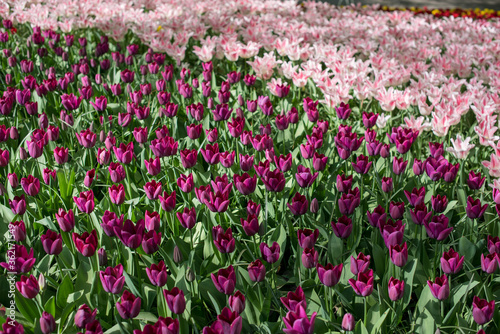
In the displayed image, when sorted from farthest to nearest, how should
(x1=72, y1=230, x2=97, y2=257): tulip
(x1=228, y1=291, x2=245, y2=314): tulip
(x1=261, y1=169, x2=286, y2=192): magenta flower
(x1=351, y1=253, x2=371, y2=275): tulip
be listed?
(x1=261, y1=169, x2=286, y2=192): magenta flower, (x1=72, y1=230, x2=97, y2=257): tulip, (x1=351, y1=253, x2=371, y2=275): tulip, (x1=228, y1=291, x2=245, y2=314): tulip

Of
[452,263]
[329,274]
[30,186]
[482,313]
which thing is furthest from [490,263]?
[30,186]

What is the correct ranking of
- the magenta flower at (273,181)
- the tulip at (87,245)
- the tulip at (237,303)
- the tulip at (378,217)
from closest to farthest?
the tulip at (237,303), the tulip at (87,245), the tulip at (378,217), the magenta flower at (273,181)

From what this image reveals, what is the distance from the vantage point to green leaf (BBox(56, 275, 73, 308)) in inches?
63.0

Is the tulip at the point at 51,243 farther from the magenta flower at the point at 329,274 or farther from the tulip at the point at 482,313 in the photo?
the tulip at the point at 482,313

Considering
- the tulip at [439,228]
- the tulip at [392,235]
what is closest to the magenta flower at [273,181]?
the tulip at [392,235]

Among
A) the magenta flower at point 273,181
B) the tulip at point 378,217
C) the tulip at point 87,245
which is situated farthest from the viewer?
the magenta flower at point 273,181

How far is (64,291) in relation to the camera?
162 cm

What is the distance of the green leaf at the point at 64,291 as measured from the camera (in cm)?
160

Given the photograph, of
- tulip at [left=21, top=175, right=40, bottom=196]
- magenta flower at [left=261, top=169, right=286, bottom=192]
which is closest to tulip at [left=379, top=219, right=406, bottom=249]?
magenta flower at [left=261, top=169, right=286, bottom=192]

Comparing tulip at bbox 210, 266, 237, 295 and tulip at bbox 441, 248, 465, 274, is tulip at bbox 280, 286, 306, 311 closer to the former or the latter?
tulip at bbox 210, 266, 237, 295

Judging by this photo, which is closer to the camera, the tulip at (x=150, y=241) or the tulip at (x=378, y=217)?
the tulip at (x=150, y=241)

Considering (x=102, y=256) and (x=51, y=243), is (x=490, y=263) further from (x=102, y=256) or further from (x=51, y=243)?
(x=51, y=243)

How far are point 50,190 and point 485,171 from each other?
193 centimetres

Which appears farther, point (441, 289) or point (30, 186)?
point (30, 186)
